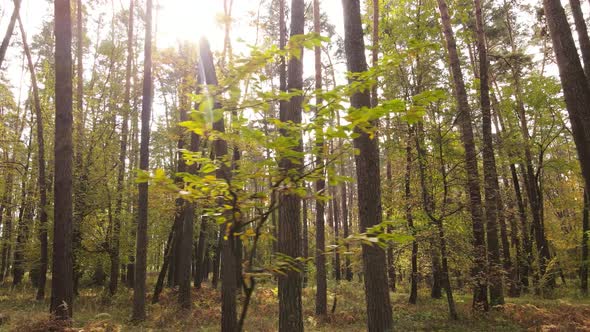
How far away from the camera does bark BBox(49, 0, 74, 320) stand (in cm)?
665

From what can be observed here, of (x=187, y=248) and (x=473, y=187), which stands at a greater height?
(x=473, y=187)

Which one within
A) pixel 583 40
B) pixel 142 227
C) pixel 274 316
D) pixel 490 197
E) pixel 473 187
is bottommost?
pixel 274 316

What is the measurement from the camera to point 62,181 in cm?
684

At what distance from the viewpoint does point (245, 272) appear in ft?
6.34

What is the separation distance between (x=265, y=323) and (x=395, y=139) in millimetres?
7631

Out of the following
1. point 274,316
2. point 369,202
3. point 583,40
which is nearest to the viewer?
point 369,202

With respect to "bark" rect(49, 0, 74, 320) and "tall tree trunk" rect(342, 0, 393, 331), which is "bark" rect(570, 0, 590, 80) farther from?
"bark" rect(49, 0, 74, 320)

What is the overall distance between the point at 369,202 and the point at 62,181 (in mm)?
5826

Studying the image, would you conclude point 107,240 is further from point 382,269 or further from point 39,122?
point 382,269

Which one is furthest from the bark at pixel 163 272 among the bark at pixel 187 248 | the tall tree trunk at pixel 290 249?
the tall tree trunk at pixel 290 249

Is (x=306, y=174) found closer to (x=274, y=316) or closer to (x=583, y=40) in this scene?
(x=583, y=40)

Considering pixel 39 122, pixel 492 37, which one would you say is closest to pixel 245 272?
pixel 39 122

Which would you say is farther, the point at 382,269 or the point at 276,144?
the point at 382,269

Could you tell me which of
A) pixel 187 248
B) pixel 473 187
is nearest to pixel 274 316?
pixel 187 248
